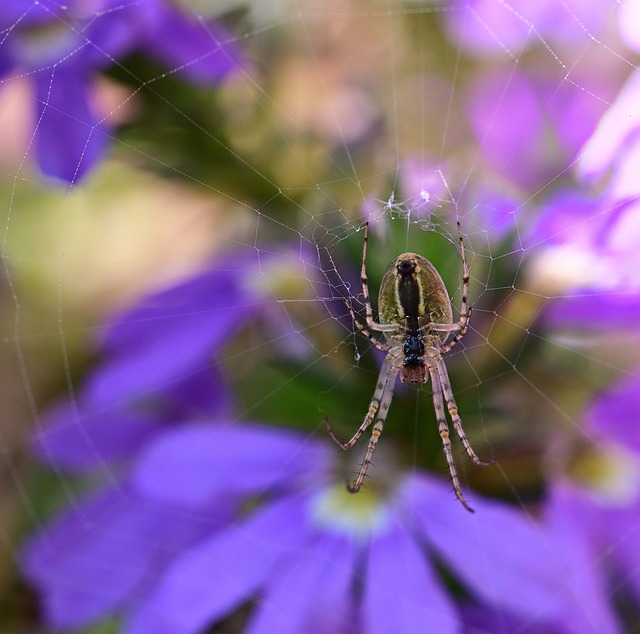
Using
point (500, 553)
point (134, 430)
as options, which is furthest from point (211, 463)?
point (500, 553)

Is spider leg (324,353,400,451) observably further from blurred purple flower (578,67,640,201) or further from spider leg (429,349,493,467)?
blurred purple flower (578,67,640,201)

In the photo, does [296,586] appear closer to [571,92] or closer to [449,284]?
[449,284]

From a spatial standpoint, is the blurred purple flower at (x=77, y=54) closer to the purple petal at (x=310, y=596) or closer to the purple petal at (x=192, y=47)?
the purple petal at (x=192, y=47)

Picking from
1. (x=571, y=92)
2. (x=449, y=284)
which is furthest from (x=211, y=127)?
(x=571, y=92)

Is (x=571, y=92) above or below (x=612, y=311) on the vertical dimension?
above

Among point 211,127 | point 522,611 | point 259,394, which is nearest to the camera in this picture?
point 522,611

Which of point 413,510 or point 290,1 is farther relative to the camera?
point 290,1
